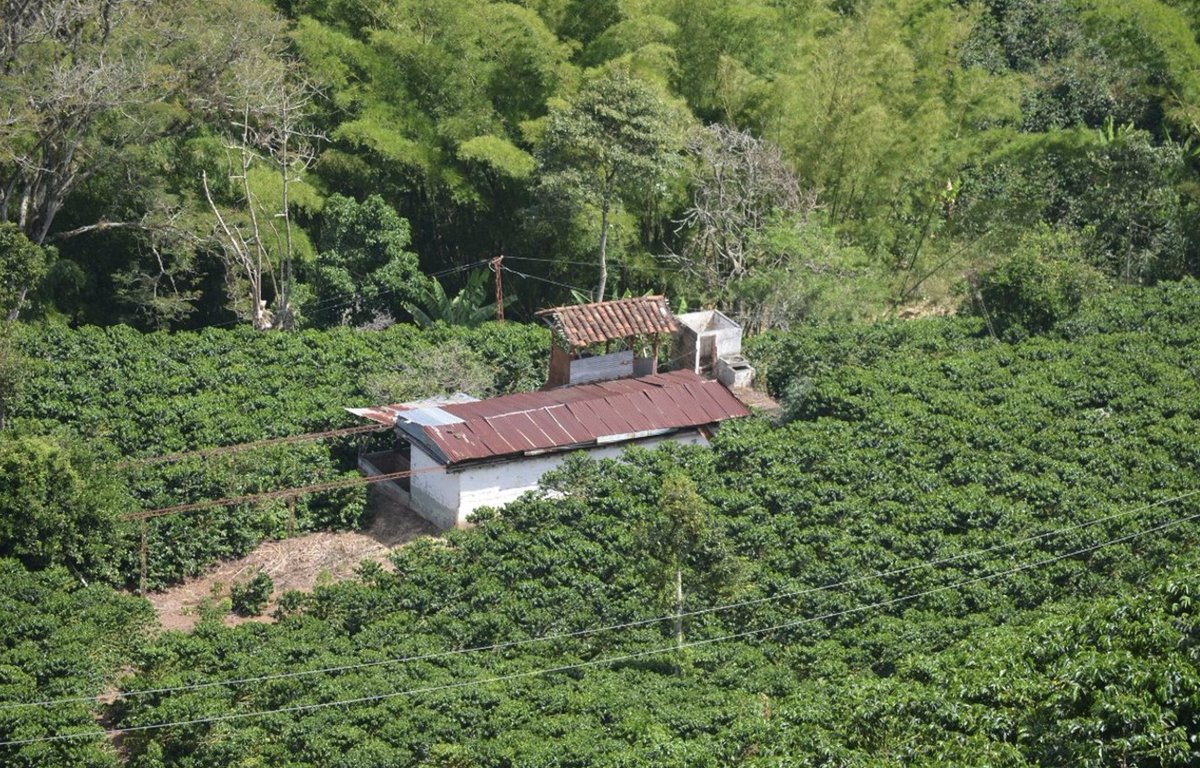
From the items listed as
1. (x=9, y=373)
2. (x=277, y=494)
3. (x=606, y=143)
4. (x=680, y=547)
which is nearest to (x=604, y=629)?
(x=680, y=547)

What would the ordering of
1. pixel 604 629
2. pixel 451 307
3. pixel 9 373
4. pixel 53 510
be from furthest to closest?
pixel 451 307 → pixel 9 373 → pixel 53 510 → pixel 604 629

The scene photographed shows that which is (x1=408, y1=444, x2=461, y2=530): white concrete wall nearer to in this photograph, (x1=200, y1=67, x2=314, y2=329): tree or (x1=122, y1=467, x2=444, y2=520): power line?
(x1=122, y1=467, x2=444, y2=520): power line

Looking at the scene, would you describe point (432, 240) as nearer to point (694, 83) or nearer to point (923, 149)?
point (694, 83)

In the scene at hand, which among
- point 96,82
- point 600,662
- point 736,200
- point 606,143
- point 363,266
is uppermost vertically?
point 96,82

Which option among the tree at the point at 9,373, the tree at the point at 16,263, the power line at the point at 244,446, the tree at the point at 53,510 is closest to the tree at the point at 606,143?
the power line at the point at 244,446

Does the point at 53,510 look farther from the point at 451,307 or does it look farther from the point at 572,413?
the point at 451,307

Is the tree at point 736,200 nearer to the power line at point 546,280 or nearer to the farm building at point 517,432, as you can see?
the power line at point 546,280
